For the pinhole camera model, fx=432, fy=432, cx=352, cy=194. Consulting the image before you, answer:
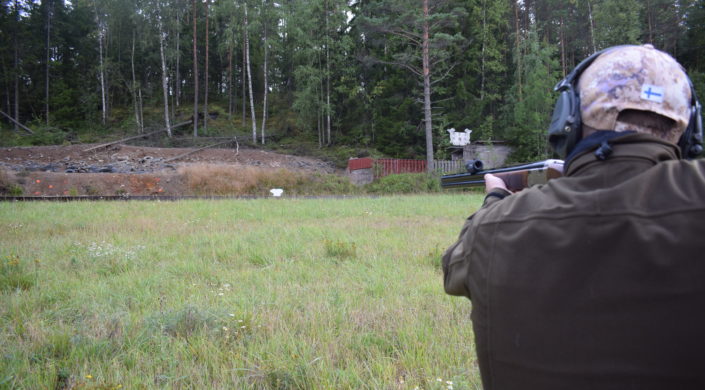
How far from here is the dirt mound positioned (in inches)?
827

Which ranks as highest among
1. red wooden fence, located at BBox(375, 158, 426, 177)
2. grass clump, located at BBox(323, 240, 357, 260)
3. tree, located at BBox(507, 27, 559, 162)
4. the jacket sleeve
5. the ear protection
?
tree, located at BBox(507, 27, 559, 162)

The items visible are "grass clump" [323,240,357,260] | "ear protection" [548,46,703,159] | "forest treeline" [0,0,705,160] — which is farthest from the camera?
"forest treeline" [0,0,705,160]

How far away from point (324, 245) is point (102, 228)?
202 inches

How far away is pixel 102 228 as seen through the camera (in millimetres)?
8977

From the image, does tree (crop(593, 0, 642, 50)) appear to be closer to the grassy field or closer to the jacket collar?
the grassy field

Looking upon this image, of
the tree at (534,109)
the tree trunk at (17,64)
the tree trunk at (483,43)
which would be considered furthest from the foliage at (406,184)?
the tree trunk at (17,64)

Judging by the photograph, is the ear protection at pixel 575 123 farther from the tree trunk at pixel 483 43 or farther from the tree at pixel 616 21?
the tree at pixel 616 21

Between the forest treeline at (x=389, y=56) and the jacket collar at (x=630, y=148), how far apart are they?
94.7ft

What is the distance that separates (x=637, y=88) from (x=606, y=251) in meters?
0.54

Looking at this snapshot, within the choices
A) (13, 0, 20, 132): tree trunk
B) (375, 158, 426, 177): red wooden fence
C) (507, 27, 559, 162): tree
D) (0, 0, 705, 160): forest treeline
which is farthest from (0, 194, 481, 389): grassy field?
(13, 0, 20, 132): tree trunk

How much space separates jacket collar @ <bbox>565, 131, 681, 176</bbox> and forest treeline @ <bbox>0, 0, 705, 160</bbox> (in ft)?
94.7

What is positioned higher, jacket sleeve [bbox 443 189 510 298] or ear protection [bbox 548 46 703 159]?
ear protection [bbox 548 46 703 159]

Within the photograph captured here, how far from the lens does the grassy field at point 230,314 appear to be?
2883mm

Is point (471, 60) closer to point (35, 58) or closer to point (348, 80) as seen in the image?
point (348, 80)
